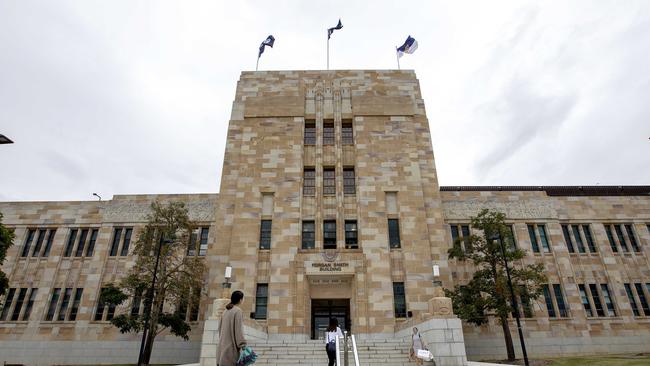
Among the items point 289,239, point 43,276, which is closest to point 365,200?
point 289,239

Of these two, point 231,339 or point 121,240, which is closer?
point 231,339

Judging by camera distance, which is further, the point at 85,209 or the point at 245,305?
the point at 85,209

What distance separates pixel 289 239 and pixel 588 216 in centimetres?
2339

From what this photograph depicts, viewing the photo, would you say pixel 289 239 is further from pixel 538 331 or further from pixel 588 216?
pixel 588 216

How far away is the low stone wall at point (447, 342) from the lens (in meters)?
14.4

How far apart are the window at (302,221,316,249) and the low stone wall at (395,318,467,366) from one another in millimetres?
11240

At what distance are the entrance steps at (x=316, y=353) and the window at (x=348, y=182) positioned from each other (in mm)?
11583

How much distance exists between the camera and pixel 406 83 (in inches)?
1235

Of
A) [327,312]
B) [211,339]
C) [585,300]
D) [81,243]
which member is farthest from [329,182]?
[585,300]

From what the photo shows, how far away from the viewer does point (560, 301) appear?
85.0ft

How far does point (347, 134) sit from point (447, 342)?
60.4 ft

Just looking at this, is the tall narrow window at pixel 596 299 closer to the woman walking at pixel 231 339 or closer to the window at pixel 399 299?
the window at pixel 399 299

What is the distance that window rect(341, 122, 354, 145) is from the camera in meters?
29.0

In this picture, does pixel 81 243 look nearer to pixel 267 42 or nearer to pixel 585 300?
pixel 267 42
